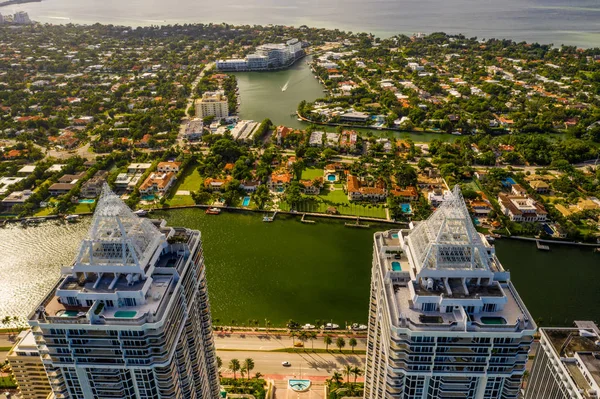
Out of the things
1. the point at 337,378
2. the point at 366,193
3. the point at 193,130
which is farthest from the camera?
the point at 193,130

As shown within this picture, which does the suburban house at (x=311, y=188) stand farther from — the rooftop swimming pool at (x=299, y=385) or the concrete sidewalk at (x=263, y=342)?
the rooftop swimming pool at (x=299, y=385)

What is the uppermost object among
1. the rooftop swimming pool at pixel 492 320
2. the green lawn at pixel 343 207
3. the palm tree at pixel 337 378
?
the rooftop swimming pool at pixel 492 320

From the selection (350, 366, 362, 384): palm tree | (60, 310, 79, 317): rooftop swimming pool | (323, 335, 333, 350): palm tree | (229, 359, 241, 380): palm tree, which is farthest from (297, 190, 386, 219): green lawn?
(60, 310, 79, 317): rooftop swimming pool

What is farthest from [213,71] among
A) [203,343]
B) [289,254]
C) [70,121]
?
[203,343]

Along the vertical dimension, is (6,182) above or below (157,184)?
below

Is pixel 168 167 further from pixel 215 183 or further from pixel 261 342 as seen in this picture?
pixel 261 342

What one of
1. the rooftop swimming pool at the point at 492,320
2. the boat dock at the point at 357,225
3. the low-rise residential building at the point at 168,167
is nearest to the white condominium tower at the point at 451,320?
the rooftop swimming pool at the point at 492,320

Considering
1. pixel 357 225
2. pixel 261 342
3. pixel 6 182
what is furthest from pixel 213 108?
pixel 261 342
